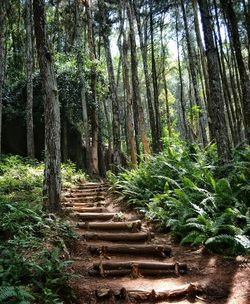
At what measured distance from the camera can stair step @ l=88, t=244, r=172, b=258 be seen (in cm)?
658

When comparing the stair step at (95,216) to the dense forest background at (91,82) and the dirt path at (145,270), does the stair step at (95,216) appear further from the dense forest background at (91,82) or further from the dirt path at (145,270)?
the dense forest background at (91,82)

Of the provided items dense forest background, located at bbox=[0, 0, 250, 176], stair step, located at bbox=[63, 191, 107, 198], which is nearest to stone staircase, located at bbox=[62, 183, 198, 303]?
stair step, located at bbox=[63, 191, 107, 198]

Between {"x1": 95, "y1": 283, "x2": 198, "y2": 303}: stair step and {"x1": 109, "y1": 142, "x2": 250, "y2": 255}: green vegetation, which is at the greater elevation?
{"x1": 109, "y1": 142, "x2": 250, "y2": 255}: green vegetation

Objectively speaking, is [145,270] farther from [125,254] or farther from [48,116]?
[48,116]

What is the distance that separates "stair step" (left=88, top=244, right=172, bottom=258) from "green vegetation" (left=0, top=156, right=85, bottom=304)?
1.97 feet

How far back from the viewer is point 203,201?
686 cm

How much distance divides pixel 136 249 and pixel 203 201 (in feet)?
4.99

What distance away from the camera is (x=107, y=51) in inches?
619

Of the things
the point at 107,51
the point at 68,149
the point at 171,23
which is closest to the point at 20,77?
the point at 68,149

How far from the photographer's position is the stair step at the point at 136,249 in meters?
6.58

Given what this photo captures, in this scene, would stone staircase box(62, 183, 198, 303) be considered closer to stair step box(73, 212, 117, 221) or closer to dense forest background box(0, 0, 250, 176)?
stair step box(73, 212, 117, 221)

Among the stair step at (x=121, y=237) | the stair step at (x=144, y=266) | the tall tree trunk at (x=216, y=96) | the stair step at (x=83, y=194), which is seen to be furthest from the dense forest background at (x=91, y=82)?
the stair step at (x=144, y=266)

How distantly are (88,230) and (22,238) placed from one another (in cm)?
247

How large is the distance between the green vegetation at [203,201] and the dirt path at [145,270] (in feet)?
0.95
